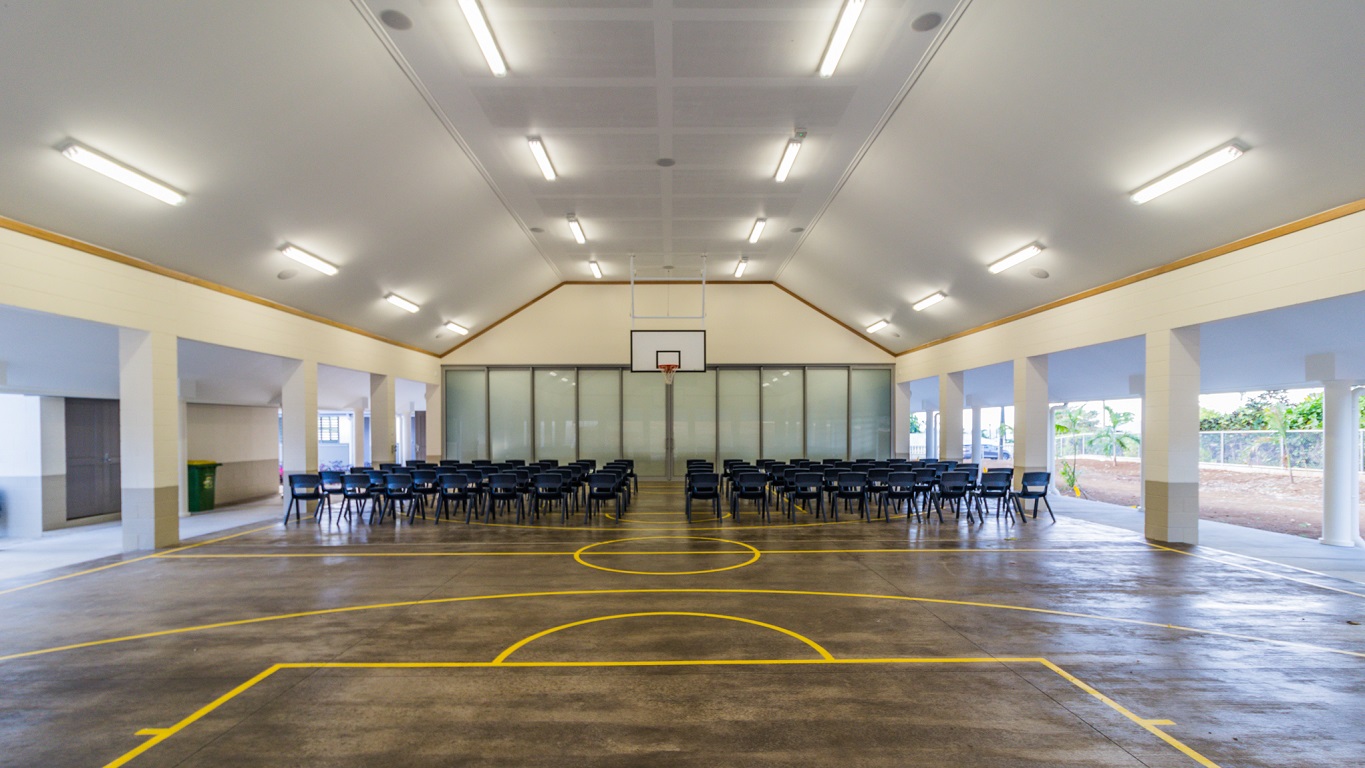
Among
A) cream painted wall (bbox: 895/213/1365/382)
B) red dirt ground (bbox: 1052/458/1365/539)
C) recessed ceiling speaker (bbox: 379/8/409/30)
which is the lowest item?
red dirt ground (bbox: 1052/458/1365/539)

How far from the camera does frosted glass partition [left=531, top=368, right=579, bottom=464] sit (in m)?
20.0

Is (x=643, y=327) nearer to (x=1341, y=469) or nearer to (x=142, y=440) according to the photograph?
(x=142, y=440)

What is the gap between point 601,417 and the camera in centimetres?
2008

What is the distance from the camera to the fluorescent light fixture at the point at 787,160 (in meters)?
9.59

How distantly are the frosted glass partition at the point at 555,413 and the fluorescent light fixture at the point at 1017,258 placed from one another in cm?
1232

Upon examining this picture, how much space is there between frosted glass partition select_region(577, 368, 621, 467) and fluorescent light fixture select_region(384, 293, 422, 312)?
6067mm

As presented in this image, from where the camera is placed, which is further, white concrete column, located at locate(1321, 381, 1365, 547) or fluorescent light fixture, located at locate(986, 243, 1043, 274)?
fluorescent light fixture, located at locate(986, 243, 1043, 274)

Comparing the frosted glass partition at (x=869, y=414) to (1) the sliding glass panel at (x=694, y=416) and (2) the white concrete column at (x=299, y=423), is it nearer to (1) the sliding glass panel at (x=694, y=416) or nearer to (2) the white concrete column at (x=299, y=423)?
(1) the sliding glass panel at (x=694, y=416)

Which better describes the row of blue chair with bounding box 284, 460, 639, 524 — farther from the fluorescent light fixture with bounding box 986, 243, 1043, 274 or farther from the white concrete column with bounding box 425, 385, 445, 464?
the fluorescent light fixture with bounding box 986, 243, 1043, 274

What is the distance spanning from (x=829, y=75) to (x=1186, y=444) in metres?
7.38

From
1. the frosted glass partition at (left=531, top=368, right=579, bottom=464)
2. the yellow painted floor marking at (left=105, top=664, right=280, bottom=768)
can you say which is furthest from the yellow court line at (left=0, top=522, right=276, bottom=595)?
the frosted glass partition at (left=531, top=368, right=579, bottom=464)

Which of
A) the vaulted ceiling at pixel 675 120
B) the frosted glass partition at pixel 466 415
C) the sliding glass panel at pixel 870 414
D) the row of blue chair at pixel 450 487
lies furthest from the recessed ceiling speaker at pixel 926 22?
the frosted glass partition at pixel 466 415

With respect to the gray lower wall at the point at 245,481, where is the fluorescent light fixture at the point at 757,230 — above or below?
above

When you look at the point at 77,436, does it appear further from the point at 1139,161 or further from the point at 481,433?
the point at 1139,161
